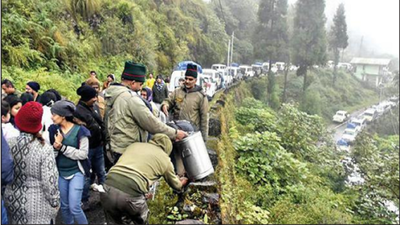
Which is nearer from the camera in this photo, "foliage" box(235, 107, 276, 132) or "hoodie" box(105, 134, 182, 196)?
"hoodie" box(105, 134, 182, 196)

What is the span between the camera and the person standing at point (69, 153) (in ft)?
8.62

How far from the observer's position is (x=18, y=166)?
223 centimetres

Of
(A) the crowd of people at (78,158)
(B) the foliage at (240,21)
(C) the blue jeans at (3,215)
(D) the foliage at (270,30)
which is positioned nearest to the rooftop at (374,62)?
(D) the foliage at (270,30)

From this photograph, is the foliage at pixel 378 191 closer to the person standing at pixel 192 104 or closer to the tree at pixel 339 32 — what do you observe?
the person standing at pixel 192 104

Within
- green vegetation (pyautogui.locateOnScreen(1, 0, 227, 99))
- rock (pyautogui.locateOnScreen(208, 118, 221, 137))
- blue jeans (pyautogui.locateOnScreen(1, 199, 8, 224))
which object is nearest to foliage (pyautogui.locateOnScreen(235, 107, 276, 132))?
green vegetation (pyautogui.locateOnScreen(1, 0, 227, 99))

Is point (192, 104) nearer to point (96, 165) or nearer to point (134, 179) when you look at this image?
point (96, 165)

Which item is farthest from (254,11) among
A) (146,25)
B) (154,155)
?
(154,155)

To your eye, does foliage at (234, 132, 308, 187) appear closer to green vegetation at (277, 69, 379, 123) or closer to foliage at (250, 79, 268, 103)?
foliage at (250, 79, 268, 103)

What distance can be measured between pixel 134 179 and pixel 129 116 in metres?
0.59

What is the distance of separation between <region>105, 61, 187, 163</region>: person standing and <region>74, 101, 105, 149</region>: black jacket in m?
0.52

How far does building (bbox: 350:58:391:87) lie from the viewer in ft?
149

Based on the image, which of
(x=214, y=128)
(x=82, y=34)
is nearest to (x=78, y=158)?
(x=214, y=128)

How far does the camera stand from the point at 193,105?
383cm

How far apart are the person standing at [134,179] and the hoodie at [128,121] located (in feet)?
0.71
